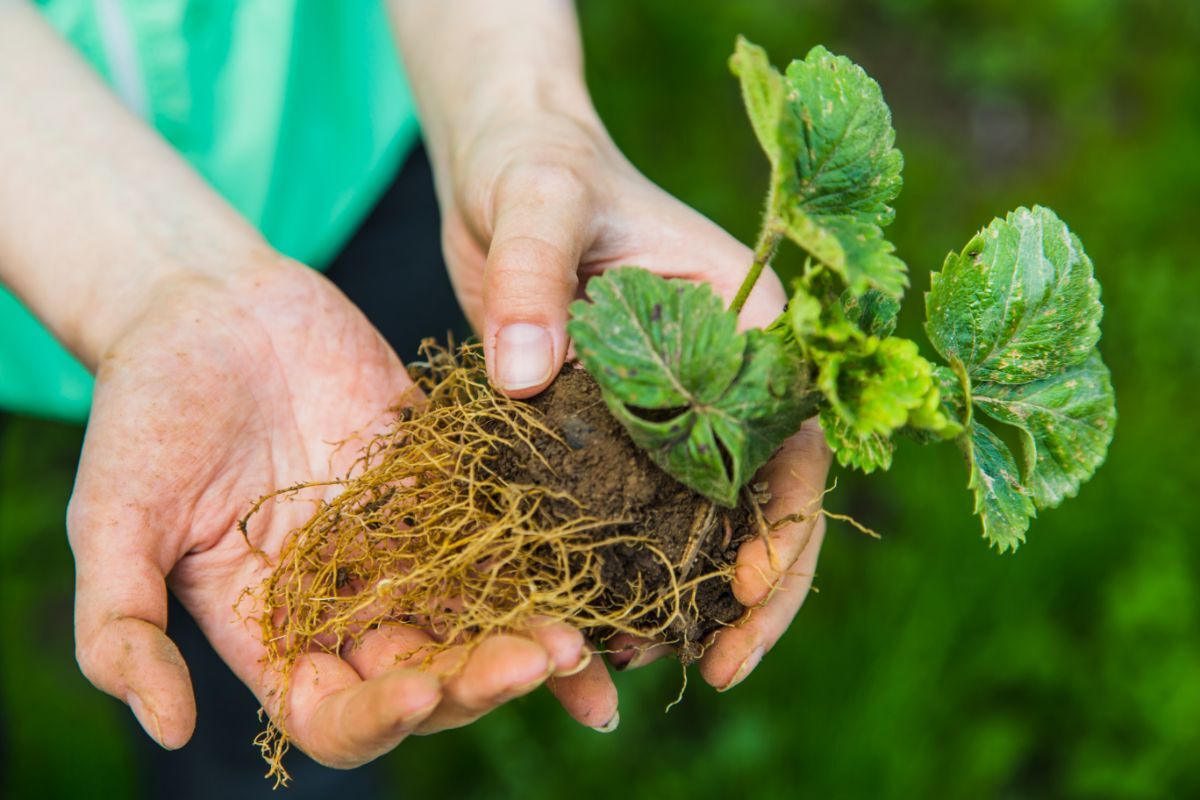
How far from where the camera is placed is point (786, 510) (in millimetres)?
1939

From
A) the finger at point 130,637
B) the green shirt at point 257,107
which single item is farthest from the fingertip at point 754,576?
the green shirt at point 257,107

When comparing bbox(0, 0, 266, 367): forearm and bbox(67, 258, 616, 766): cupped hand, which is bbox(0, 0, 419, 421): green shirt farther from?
bbox(67, 258, 616, 766): cupped hand

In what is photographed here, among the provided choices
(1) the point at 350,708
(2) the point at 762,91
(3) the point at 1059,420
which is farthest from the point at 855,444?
(1) the point at 350,708

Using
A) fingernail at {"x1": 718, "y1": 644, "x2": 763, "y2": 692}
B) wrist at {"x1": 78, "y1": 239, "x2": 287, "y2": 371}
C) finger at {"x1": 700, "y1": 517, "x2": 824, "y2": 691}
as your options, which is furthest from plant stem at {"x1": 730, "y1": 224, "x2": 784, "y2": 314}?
wrist at {"x1": 78, "y1": 239, "x2": 287, "y2": 371}

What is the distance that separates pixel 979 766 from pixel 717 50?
272 cm

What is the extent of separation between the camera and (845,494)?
142 inches

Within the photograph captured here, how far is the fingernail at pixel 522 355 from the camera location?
1813 millimetres

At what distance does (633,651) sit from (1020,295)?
0.91 meters

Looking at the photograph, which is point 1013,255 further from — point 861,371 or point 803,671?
point 803,671

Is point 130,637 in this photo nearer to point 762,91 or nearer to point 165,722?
point 165,722

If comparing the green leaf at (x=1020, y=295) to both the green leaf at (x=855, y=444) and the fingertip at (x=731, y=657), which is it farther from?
the fingertip at (x=731, y=657)

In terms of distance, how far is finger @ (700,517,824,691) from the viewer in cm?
185

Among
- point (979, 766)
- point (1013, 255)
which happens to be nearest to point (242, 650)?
point (1013, 255)

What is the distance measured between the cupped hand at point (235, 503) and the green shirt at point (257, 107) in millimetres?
403
